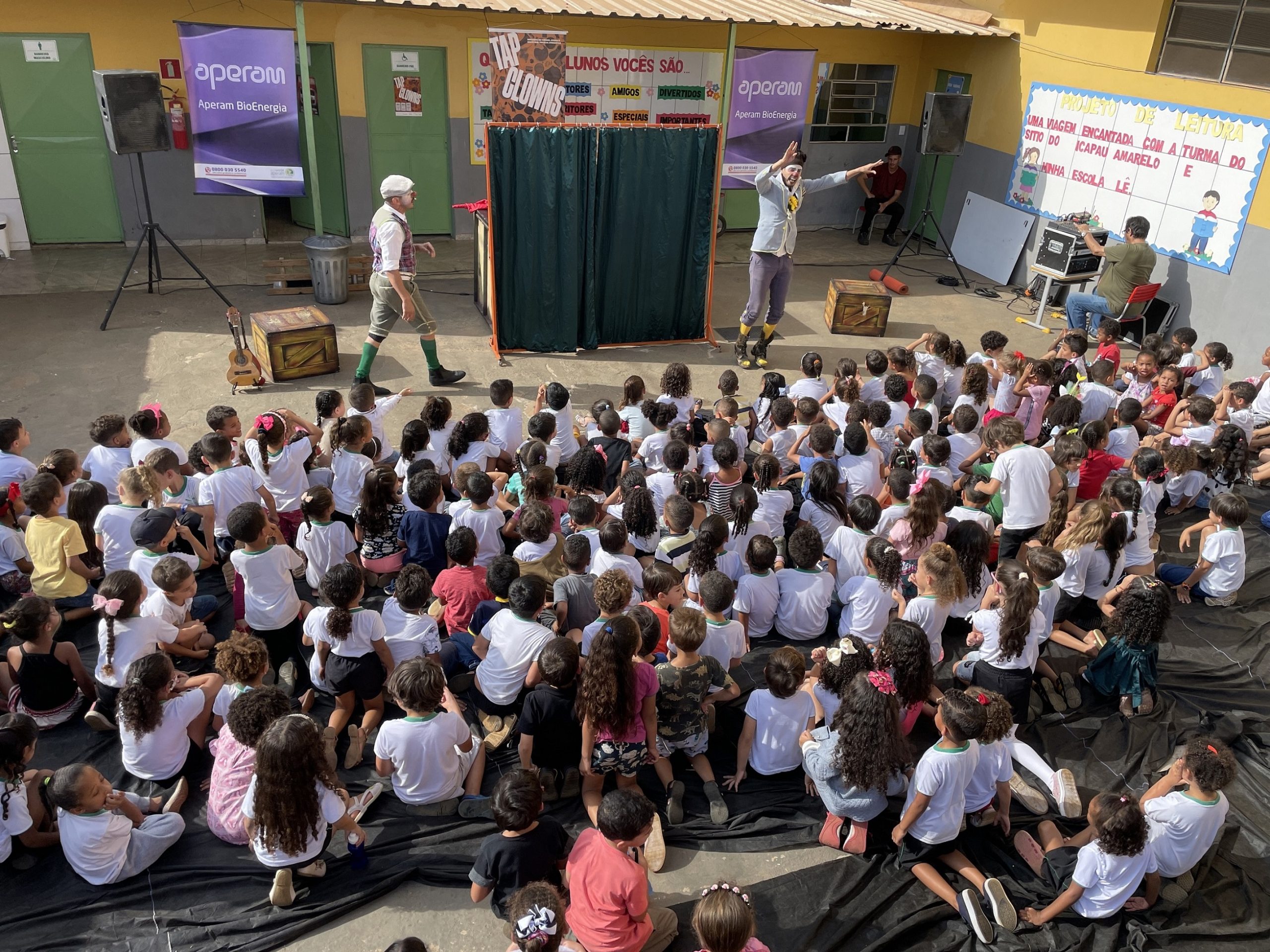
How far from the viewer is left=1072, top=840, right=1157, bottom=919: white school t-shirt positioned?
3.46 metres

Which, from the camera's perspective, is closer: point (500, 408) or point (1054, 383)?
point (500, 408)

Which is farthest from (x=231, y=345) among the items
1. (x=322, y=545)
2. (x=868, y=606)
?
(x=868, y=606)

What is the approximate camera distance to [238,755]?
12.0ft

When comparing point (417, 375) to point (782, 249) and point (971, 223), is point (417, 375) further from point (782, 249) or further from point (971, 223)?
point (971, 223)

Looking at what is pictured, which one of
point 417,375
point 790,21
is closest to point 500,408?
point 417,375

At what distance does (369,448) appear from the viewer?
545cm

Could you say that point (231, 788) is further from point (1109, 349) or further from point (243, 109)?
point (243, 109)

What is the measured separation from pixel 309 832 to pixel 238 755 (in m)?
0.46

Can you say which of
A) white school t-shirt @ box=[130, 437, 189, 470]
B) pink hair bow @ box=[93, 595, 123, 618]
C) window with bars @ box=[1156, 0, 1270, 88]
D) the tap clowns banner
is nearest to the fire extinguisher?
the tap clowns banner

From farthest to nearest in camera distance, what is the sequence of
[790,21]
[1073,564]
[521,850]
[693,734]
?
A: [790,21], [1073,564], [693,734], [521,850]

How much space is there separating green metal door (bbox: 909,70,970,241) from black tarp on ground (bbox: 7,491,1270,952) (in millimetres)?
9982

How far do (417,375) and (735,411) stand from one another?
11.5ft

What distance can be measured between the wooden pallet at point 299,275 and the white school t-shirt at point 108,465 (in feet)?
16.1

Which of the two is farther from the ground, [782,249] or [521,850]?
[782,249]
